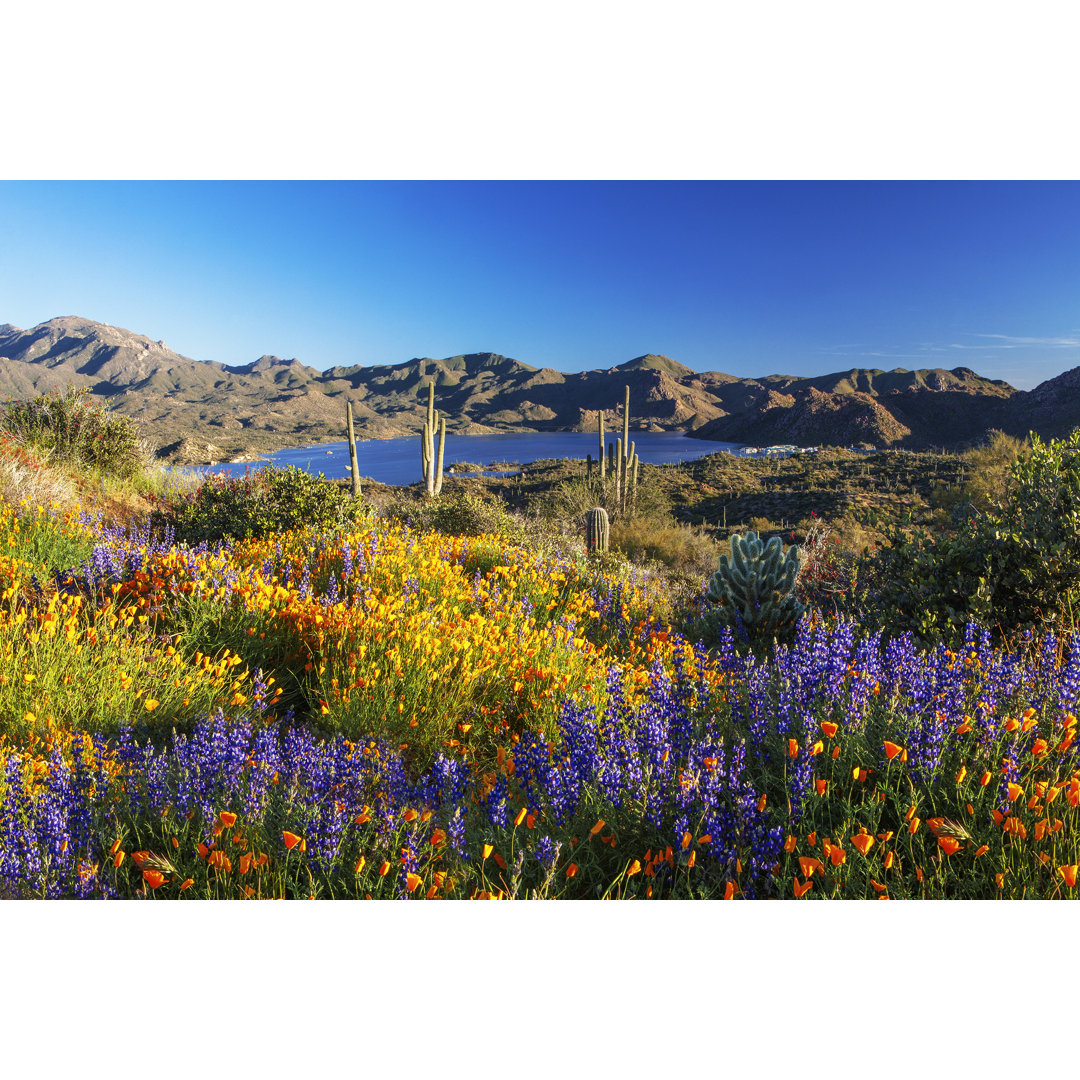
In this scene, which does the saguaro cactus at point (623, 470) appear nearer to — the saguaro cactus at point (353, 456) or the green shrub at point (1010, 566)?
the saguaro cactus at point (353, 456)

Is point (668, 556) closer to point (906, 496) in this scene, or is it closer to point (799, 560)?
point (799, 560)

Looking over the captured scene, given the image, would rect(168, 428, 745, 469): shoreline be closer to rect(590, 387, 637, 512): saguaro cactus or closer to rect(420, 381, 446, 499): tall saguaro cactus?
rect(420, 381, 446, 499): tall saguaro cactus

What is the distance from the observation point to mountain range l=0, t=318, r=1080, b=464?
47.3 metres

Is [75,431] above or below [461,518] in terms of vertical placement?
above

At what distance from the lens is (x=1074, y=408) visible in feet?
132

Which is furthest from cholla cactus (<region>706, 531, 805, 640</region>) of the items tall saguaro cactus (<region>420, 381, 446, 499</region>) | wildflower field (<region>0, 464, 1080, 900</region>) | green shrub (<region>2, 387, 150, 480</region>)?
tall saguaro cactus (<region>420, 381, 446, 499</region>)

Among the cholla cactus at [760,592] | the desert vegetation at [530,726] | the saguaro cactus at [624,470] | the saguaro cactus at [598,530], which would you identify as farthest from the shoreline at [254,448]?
the saguaro cactus at [624,470]

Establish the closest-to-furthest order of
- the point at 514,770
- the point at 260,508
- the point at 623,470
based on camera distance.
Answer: the point at 514,770 → the point at 260,508 → the point at 623,470

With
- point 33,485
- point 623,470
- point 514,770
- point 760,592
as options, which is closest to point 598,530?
point 760,592

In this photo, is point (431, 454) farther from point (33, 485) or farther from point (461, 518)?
point (33, 485)

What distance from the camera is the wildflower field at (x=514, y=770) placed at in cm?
161

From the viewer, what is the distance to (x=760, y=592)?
17.5 ft

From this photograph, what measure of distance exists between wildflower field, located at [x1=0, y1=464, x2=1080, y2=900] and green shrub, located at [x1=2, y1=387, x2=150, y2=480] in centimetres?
723

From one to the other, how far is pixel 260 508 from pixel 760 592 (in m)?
5.80
